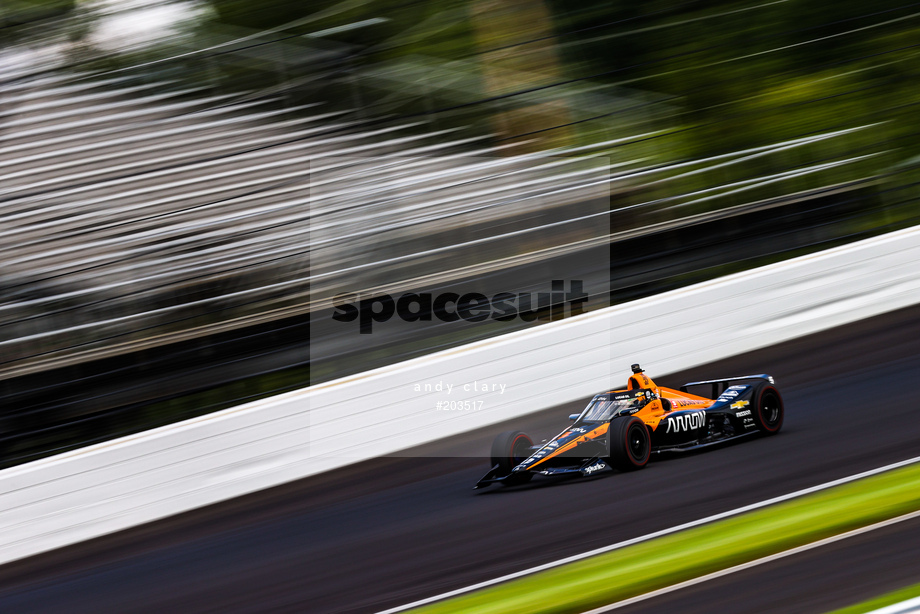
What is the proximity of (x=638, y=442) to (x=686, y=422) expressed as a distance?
39cm

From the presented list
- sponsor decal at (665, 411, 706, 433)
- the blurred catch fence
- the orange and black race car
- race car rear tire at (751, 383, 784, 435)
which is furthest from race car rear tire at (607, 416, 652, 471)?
the blurred catch fence

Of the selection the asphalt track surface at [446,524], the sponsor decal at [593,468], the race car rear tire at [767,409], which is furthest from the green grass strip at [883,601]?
the race car rear tire at [767,409]

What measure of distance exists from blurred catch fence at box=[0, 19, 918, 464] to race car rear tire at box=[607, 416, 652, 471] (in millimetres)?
2456

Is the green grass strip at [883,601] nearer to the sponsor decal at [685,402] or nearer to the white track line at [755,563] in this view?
the white track line at [755,563]

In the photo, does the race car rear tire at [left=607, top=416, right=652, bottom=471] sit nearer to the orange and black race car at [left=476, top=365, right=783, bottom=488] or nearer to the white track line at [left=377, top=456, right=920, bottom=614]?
the orange and black race car at [left=476, top=365, right=783, bottom=488]

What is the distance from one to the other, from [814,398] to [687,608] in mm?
3314

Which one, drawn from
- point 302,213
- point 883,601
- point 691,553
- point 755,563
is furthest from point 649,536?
point 302,213

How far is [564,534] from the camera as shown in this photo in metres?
4.63

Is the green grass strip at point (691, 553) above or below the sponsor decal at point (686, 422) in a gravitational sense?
below

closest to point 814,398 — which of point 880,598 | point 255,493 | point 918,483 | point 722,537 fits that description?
point 918,483

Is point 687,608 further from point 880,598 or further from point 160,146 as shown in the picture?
point 160,146

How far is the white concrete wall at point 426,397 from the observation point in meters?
6.41

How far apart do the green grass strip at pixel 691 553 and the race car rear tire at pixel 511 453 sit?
1.29 m

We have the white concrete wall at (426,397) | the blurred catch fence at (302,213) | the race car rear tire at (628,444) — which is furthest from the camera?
the blurred catch fence at (302,213)
